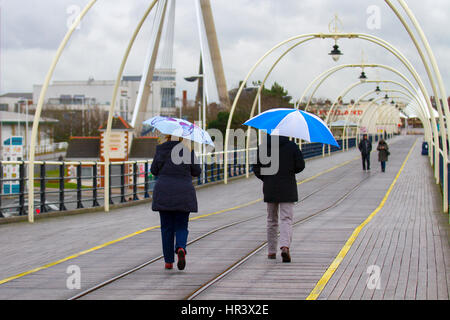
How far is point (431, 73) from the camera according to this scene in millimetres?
16438

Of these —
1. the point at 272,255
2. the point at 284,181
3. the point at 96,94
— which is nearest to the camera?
the point at 284,181

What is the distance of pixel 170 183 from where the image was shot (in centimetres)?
786

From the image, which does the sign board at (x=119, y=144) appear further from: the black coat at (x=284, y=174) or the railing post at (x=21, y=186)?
the black coat at (x=284, y=174)

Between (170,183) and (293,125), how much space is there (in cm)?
170

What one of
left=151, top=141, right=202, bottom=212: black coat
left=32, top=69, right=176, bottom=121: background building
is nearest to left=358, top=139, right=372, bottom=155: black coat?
left=151, top=141, right=202, bottom=212: black coat

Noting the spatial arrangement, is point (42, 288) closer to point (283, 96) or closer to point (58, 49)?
point (58, 49)

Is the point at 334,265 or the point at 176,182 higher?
the point at 176,182

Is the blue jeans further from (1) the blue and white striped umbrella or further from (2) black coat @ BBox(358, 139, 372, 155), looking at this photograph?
(2) black coat @ BBox(358, 139, 372, 155)

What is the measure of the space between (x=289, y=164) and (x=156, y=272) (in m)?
2.11

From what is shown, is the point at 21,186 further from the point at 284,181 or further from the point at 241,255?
the point at 284,181

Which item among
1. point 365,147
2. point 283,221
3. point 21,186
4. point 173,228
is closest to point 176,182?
point 173,228

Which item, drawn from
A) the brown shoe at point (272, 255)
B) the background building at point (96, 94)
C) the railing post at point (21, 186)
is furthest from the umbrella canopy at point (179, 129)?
the background building at point (96, 94)

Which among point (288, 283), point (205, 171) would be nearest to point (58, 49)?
point (288, 283)

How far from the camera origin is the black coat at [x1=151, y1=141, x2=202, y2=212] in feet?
25.7
